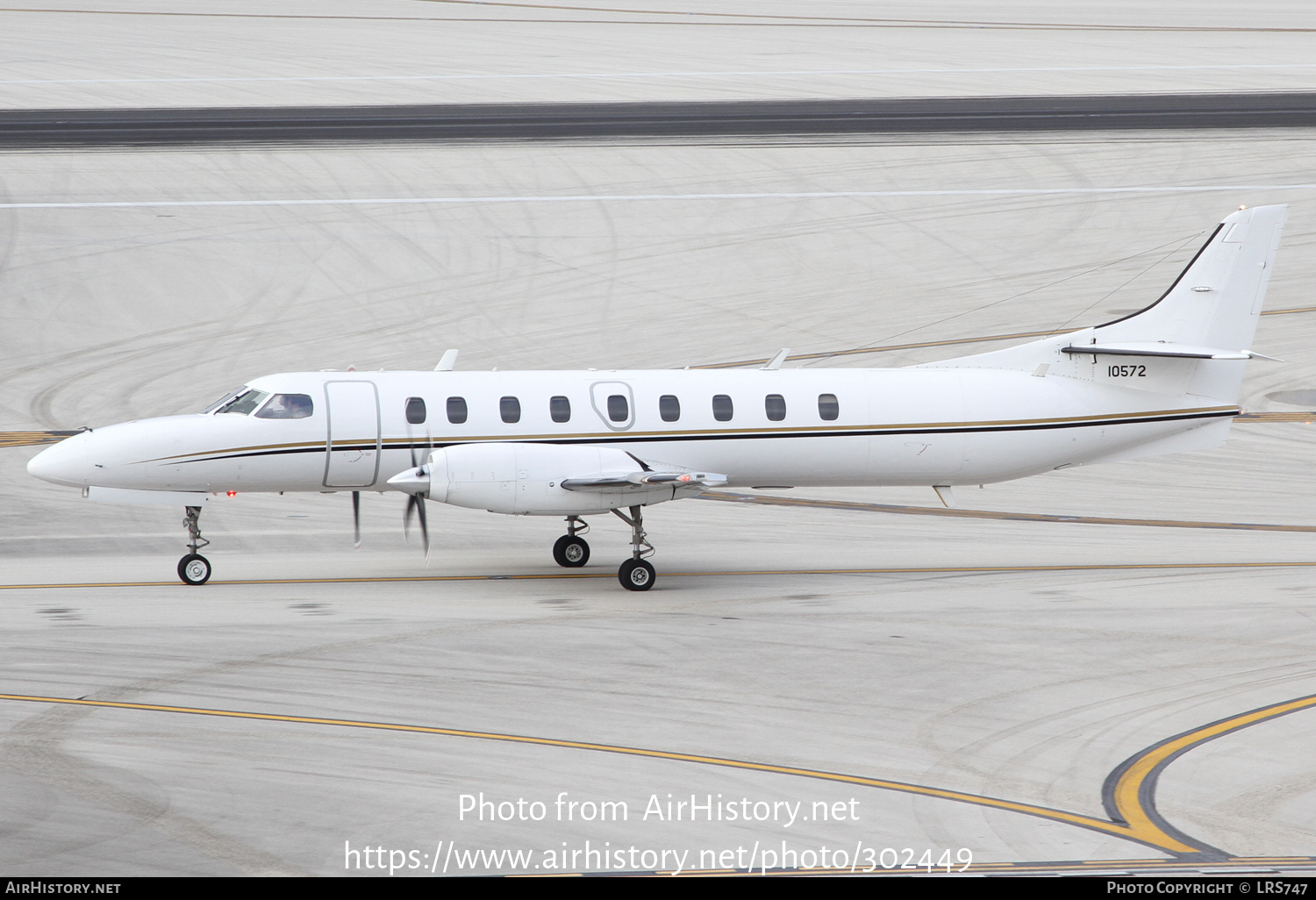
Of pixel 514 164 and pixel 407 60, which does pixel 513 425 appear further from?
pixel 407 60

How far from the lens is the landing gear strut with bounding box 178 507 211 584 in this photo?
20.4 metres

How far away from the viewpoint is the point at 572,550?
73.6ft

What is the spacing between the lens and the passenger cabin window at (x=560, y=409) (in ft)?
68.7

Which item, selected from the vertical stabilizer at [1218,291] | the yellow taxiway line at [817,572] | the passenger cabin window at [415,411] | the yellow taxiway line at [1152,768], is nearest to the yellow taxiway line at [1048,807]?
the yellow taxiway line at [1152,768]

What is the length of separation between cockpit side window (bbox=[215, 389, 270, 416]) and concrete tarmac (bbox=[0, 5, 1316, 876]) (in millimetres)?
2622

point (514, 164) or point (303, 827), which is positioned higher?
point (514, 164)

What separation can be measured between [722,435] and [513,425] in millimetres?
3231

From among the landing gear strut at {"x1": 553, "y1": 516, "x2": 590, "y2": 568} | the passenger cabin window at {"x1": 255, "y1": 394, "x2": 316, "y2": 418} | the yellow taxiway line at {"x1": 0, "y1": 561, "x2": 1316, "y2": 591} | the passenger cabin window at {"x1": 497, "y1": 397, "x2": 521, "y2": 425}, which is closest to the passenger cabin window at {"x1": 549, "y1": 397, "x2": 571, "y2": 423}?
the passenger cabin window at {"x1": 497, "y1": 397, "x2": 521, "y2": 425}

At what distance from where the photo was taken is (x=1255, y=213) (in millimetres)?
22797

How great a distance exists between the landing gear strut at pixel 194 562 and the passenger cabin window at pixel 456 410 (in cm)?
397

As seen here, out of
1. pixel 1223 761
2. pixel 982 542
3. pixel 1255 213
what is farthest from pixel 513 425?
pixel 1255 213

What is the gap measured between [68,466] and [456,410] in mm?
5636

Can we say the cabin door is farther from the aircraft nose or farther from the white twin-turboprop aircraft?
the aircraft nose

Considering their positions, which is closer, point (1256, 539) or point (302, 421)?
point (302, 421)
